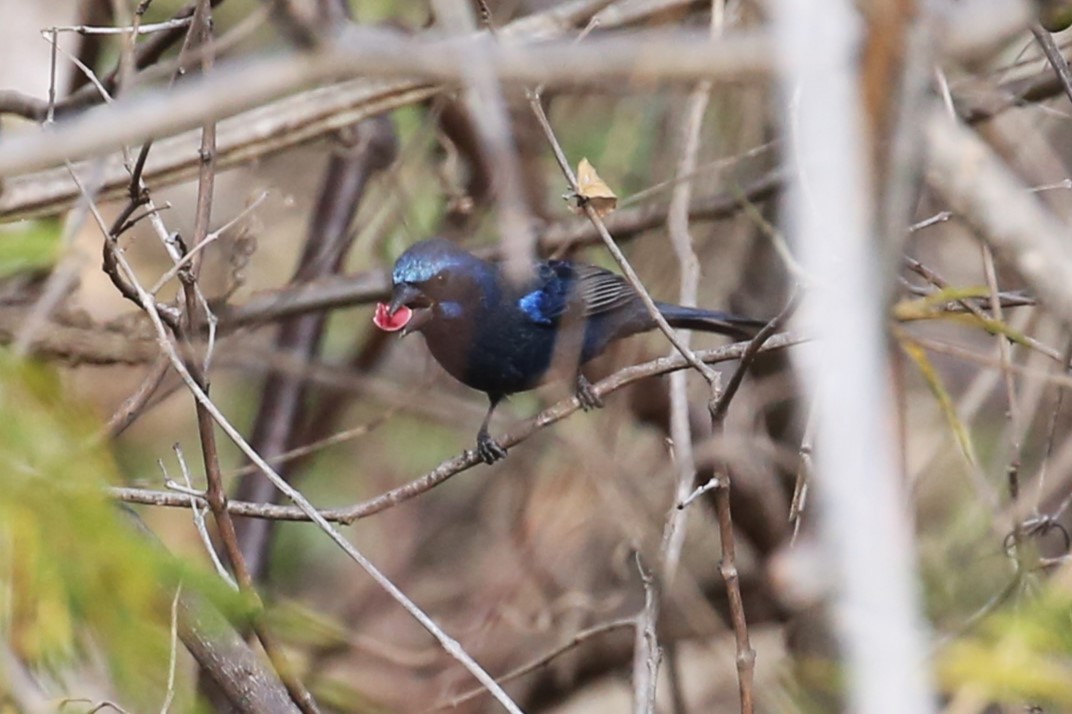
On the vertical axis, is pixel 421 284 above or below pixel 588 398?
below

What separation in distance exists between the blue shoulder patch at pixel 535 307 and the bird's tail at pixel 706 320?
0.50 meters

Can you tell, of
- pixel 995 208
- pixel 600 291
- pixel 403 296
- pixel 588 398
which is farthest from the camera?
pixel 600 291

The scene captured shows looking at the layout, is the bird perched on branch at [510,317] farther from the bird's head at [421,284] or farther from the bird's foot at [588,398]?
the bird's foot at [588,398]

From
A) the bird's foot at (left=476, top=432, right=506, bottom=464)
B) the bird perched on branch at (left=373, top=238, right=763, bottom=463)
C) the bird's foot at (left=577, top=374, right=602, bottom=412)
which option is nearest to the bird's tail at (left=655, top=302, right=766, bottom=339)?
the bird perched on branch at (left=373, top=238, right=763, bottom=463)

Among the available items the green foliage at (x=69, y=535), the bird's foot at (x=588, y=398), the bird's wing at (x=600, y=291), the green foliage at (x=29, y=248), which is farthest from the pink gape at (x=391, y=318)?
the green foliage at (x=69, y=535)

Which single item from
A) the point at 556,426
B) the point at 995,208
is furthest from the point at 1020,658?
the point at 556,426

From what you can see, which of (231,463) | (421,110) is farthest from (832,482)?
(231,463)

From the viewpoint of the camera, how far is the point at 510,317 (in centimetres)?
523

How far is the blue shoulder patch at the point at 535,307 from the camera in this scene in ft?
17.4

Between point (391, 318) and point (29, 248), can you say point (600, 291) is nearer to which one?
point (391, 318)

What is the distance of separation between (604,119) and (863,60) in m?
5.31

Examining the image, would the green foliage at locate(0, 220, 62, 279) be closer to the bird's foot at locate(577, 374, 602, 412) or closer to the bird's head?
the bird's foot at locate(577, 374, 602, 412)

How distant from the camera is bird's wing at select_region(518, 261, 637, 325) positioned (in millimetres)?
5277

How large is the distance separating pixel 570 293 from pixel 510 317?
259 mm
